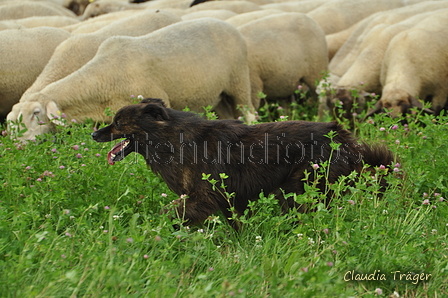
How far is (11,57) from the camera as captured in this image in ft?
27.2

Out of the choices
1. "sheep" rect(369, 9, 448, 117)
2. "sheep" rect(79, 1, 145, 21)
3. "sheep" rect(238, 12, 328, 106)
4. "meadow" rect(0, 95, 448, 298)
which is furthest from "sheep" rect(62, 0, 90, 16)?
"meadow" rect(0, 95, 448, 298)

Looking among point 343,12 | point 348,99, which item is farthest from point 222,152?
point 343,12

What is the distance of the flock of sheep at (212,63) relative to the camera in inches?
282

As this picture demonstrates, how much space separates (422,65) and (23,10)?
908cm

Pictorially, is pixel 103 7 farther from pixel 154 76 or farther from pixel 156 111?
pixel 156 111

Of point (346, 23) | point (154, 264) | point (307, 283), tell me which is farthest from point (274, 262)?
point (346, 23)

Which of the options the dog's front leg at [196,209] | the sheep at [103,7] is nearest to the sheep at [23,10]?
the sheep at [103,7]

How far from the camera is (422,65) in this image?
333 inches

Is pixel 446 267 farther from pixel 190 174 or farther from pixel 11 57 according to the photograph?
pixel 11 57

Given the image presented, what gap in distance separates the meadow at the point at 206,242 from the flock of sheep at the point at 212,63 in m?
2.50

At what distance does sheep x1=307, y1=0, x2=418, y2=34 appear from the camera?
40.4 feet

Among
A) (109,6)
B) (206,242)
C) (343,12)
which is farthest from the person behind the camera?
(109,6)

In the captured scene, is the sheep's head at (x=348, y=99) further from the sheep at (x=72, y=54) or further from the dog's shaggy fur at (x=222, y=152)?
the dog's shaggy fur at (x=222, y=152)

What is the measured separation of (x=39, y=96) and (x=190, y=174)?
3653mm
